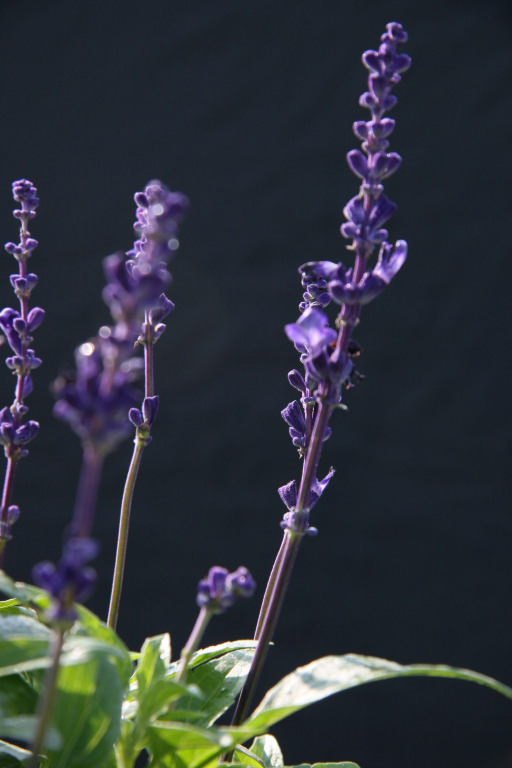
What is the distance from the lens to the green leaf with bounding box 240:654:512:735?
0.29 metres

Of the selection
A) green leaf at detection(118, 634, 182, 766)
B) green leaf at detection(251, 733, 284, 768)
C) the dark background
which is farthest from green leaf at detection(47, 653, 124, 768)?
the dark background

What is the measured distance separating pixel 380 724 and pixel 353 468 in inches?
26.5

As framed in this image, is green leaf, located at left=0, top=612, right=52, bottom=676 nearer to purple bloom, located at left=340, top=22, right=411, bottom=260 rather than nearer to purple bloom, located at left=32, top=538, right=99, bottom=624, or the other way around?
purple bloom, located at left=32, top=538, right=99, bottom=624

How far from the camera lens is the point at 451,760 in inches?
77.0

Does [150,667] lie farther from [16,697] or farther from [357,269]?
[357,269]

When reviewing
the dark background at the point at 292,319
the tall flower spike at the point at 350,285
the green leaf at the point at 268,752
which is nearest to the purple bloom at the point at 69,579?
the tall flower spike at the point at 350,285

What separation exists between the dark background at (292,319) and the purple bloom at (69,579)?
1.69 metres

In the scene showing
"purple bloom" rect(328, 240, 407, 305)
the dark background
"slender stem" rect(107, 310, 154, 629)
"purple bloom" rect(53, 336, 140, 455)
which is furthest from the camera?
the dark background

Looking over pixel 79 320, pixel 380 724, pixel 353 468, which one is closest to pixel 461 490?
pixel 353 468

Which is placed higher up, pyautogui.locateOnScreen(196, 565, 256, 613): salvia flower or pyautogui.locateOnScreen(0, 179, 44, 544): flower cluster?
pyautogui.locateOnScreen(0, 179, 44, 544): flower cluster

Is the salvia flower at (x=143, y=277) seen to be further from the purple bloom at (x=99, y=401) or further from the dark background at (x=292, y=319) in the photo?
the dark background at (x=292, y=319)

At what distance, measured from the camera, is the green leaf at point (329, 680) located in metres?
0.29

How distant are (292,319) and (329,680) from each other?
5.57 feet

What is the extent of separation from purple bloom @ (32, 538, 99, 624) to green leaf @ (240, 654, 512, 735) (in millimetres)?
104
